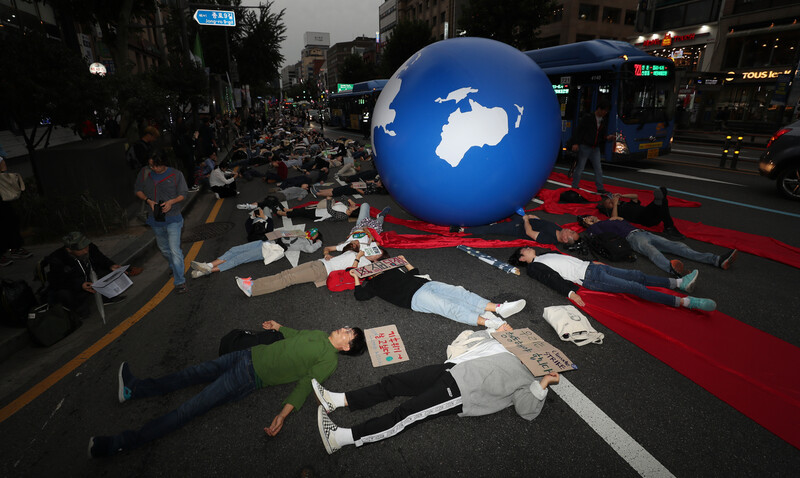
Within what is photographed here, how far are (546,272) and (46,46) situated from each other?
31.6 feet

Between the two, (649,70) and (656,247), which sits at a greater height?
(649,70)

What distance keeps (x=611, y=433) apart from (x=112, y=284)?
521cm

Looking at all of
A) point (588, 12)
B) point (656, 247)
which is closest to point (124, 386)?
point (656, 247)

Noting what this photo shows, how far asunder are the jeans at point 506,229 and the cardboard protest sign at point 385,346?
3060 mm

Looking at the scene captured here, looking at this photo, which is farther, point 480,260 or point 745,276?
point 480,260

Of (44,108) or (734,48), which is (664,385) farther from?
(734,48)

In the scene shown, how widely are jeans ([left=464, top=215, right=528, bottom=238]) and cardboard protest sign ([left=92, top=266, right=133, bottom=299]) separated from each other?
5067 millimetres

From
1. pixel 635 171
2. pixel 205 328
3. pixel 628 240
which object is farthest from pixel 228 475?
pixel 635 171

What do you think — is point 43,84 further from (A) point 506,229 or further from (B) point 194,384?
(A) point 506,229

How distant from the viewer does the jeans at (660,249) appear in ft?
17.3

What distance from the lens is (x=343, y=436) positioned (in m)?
2.62

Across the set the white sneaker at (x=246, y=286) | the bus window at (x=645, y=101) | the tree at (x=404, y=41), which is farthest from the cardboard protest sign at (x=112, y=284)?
the tree at (x=404, y=41)

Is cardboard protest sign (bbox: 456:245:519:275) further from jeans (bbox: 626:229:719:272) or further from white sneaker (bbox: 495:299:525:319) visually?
jeans (bbox: 626:229:719:272)

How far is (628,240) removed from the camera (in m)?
5.90
